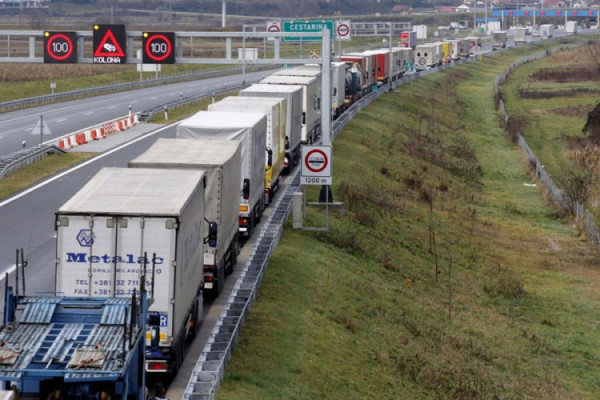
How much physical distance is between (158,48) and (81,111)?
3690 cm

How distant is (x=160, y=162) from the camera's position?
1069 inches

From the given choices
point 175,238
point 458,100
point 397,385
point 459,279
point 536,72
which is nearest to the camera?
point 175,238

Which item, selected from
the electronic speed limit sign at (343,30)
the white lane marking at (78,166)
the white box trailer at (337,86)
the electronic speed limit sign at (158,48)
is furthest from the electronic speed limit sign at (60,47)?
the white box trailer at (337,86)

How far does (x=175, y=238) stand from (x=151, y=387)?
2.78 m

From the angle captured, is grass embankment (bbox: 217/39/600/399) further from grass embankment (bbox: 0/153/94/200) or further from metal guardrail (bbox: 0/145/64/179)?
metal guardrail (bbox: 0/145/64/179)

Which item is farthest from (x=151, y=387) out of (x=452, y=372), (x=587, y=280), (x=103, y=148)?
(x=103, y=148)

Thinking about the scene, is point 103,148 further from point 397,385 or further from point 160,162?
point 397,385

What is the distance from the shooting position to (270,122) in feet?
129

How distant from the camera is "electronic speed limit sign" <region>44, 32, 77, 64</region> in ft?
147

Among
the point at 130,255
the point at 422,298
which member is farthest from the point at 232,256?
the point at 130,255

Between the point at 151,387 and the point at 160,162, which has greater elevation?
the point at 160,162

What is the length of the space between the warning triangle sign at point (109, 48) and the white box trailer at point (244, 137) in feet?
32.0

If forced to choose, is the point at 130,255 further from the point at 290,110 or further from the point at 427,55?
the point at 427,55

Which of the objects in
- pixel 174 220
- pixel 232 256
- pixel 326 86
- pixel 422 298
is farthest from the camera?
pixel 326 86
